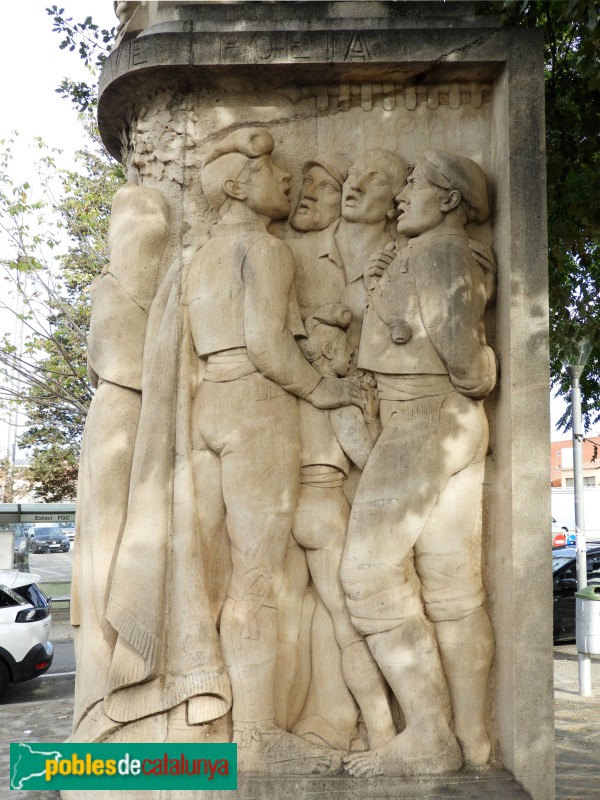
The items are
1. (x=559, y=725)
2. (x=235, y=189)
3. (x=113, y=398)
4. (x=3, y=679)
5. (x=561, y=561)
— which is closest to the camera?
(x=235, y=189)

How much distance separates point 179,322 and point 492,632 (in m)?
2.47

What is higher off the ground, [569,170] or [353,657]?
[569,170]

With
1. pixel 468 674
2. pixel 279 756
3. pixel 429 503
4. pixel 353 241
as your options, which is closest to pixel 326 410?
pixel 429 503

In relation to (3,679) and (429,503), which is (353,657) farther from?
(3,679)

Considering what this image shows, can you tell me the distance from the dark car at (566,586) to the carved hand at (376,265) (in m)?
9.84

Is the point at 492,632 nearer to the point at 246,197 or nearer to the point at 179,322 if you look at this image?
the point at 179,322

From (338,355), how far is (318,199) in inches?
37.6

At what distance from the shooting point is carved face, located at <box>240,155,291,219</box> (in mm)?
5367

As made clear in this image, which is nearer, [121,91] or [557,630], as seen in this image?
[121,91]

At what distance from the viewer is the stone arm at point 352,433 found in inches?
206

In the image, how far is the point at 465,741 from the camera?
16.4 feet

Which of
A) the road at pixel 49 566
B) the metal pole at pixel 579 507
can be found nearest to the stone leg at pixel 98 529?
the metal pole at pixel 579 507

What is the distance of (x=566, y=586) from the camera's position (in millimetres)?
15492

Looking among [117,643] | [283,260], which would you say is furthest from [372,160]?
[117,643]
